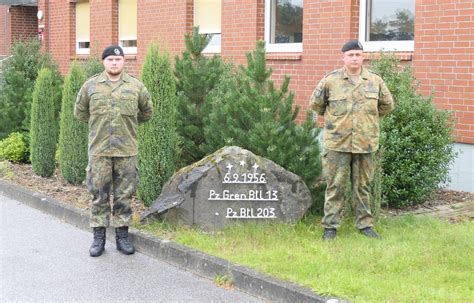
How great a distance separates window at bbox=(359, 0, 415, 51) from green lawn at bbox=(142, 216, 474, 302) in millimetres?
3855

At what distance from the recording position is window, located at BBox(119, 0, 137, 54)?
1833cm

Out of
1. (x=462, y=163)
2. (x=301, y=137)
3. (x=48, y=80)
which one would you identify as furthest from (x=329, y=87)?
(x=48, y=80)

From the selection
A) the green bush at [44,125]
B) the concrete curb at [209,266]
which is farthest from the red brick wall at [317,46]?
the concrete curb at [209,266]

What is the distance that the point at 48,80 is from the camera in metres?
12.2

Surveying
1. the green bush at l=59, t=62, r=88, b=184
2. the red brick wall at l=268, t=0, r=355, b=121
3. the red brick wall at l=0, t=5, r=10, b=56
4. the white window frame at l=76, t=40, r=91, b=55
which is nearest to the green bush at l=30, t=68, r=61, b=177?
the green bush at l=59, t=62, r=88, b=184

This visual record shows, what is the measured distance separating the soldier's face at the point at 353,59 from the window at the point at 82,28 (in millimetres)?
14137

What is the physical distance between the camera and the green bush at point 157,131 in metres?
9.09

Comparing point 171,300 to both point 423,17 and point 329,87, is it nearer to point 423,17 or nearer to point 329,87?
point 329,87

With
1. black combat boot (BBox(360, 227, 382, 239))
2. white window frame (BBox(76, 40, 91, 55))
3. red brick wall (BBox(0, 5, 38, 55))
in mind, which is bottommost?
black combat boot (BBox(360, 227, 382, 239))

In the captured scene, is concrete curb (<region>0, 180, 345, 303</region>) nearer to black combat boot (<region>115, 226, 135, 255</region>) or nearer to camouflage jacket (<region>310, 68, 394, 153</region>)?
black combat boot (<region>115, 226, 135, 255</region>)

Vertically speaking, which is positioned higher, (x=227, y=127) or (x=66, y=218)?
(x=227, y=127)

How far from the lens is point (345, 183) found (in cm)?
746

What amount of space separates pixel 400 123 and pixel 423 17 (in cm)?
225

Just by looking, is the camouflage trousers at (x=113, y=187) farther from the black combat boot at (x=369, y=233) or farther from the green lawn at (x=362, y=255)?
the black combat boot at (x=369, y=233)
